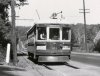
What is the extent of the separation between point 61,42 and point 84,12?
4071 cm

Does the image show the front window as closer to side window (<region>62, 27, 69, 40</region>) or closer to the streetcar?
the streetcar

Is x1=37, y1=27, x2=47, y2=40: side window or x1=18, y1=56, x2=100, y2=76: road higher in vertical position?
x1=37, y1=27, x2=47, y2=40: side window

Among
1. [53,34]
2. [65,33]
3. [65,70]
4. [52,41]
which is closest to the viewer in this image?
[65,70]

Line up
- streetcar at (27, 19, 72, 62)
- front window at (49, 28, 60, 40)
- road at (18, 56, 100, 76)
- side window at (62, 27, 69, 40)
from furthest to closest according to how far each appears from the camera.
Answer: side window at (62, 27, 69, 40), front window at (49, 28, 60, 40), streetcar at (27, 19, 72, 62), road at (18, 56, 100, 76)

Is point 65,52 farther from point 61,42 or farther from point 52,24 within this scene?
point 52,24

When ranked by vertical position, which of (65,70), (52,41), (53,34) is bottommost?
(65,70)

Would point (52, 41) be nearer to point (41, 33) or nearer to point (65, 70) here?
point (41, 33)

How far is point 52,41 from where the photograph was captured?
71.3 feet

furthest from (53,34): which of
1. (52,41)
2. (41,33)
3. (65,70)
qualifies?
(65,70)

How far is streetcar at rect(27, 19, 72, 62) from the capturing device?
70.9 ft

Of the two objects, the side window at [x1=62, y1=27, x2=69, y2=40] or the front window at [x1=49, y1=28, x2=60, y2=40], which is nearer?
the front window at [x1=49, y1=28, x2=60, y2=40]

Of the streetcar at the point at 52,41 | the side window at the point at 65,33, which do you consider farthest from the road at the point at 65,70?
the side window at the point at 65,33

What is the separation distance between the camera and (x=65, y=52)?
70.8 ft

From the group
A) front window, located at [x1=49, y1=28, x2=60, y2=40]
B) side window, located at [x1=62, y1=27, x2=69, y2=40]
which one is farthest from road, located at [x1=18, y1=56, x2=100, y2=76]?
side window, located at [x1=62, y1=27, x2=69, y2=40]
